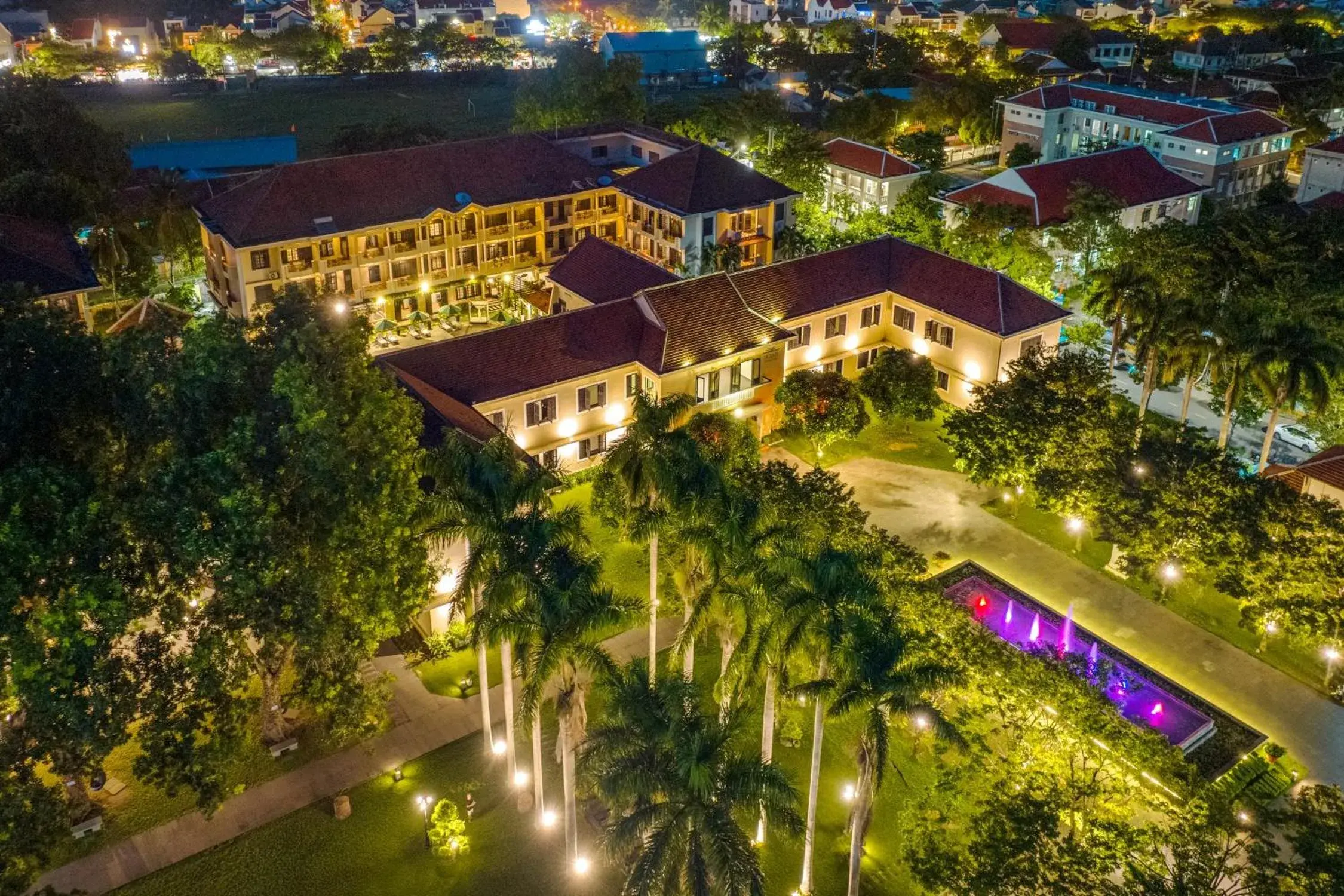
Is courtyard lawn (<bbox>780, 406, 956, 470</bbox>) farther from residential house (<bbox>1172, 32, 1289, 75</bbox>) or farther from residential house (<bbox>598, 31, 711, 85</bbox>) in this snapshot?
residential house (<bbox>1172, 32, 1289, 75</bbox>)

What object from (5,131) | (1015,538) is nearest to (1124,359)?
(1015,538)

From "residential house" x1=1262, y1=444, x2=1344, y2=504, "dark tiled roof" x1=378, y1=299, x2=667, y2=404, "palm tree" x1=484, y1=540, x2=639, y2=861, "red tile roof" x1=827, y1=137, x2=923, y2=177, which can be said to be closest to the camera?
"palm tree" x1=484, y1=540, x2=639, y2=861

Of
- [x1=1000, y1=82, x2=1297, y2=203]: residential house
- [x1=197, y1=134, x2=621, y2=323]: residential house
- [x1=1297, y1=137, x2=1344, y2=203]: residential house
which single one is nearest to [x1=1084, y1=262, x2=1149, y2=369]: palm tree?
[x1=197, y1=134, x2=621, y2=323]: residential house

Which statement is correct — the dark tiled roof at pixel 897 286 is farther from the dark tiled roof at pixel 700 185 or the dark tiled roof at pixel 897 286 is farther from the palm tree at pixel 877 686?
the palm tree at pixel 877 686

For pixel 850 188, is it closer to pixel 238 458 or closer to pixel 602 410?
pixel 602 410

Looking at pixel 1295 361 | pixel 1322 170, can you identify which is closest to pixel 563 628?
pixel 1295 361

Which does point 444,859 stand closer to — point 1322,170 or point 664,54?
point 1322,170
